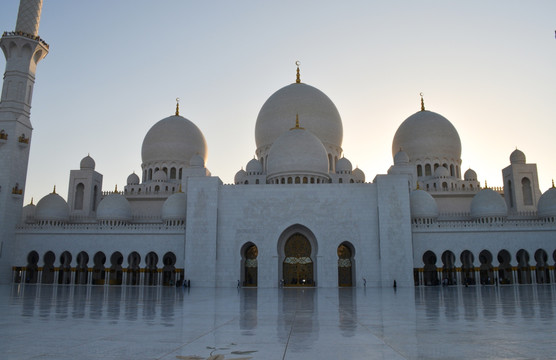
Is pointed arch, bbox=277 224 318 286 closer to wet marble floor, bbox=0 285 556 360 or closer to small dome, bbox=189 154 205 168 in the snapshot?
small dome, bbox=189 154 205 168

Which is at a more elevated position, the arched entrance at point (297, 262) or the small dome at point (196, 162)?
→ the small dome at point (196, 162)

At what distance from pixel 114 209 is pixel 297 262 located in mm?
11091

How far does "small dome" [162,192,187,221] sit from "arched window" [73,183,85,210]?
748 cm

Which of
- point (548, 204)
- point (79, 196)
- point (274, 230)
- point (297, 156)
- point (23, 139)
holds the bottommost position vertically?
point (274, 230)

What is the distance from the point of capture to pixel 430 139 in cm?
3106

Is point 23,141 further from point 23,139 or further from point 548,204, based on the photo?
point 548,204

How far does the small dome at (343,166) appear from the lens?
91.8 feet

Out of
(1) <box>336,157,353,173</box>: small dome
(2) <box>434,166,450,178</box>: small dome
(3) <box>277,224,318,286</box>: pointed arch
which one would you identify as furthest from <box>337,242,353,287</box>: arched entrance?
(2) <box>434,166,450,178</box>: small dome

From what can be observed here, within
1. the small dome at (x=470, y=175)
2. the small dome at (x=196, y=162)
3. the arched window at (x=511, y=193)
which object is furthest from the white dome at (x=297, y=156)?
the arched window at (x=511, y=193)

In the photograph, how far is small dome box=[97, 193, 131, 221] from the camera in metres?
25.9

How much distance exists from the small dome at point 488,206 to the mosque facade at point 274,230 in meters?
0.06

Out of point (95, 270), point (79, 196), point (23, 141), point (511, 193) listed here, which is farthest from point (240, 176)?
point (511, 193)

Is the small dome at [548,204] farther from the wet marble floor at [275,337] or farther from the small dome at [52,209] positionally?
the small dome at [52,209]

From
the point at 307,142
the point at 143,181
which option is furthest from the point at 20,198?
the point at 307,142
